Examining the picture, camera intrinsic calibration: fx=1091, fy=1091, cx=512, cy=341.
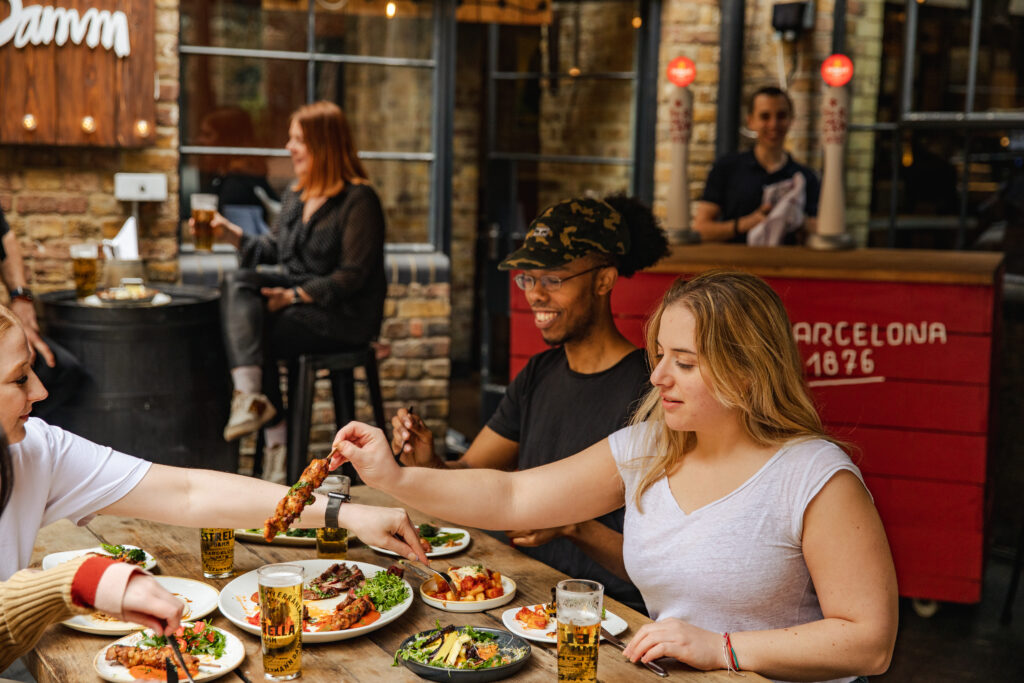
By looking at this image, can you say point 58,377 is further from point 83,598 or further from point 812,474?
point 812,474

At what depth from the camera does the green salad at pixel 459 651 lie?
166 cm

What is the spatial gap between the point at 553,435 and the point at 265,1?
10.2ft

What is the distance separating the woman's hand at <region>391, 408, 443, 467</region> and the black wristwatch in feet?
1.08

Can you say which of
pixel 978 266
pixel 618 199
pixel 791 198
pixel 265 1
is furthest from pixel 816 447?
pixel 265 1

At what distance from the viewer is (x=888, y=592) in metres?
1.76

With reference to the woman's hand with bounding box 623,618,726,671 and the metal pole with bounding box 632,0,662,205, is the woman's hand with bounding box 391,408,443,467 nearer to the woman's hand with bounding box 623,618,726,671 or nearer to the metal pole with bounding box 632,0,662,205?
the woman's hand with bounding box 623,618,726,671

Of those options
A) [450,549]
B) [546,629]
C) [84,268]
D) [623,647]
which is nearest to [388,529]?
[450,549]

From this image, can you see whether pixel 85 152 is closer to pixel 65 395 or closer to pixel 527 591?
pixel 65 395

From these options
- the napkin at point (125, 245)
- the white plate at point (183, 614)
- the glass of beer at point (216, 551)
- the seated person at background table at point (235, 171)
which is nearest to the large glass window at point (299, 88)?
the seated person at background table at point (235, 171)

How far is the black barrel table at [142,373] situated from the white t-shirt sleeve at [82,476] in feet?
6.12

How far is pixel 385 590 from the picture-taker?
6.26 feet

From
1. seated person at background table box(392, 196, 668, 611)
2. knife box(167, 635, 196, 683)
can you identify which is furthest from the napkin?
knife box(167, 635, 196, 683)

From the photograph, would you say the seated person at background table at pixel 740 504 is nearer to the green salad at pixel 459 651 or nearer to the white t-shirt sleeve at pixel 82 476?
the green salad at pixel 459 651

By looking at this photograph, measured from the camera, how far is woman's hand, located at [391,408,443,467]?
7.82ft
